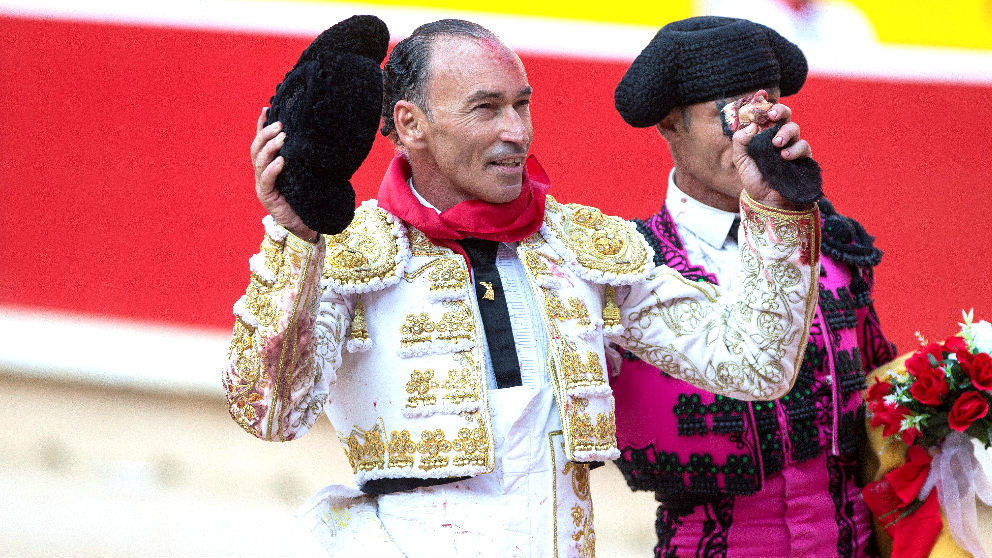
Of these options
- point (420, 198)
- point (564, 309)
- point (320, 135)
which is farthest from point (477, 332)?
point (320, 135)

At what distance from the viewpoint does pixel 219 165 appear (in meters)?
5.86

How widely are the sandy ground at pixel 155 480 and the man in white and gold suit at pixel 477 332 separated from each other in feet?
9.38

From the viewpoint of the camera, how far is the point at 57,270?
6.25 meters

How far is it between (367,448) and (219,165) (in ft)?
13.2

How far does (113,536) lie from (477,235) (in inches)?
145

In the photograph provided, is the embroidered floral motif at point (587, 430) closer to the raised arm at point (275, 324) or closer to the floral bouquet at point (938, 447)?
the raised arm at point (275, 324)

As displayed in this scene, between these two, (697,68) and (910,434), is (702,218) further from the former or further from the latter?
(910,434)

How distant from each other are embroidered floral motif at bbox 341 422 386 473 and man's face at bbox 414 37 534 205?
443 mm

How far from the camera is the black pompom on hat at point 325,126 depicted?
5.76 ft

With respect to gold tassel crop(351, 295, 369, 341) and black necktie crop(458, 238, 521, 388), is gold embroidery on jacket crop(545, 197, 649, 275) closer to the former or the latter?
black necktie crop(458, 238, 521, 388)

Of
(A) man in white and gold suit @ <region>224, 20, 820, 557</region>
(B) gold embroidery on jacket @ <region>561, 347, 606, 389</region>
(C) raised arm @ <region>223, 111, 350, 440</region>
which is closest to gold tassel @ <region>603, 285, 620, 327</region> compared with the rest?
(A) man in white and gold suit @ <region>224, 20, 820, 557</region>

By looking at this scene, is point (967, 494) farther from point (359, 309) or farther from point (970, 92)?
point (970, 92)

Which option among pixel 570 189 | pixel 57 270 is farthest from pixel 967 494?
pixel 57 270

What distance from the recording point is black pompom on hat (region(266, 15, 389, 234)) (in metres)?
1.76
